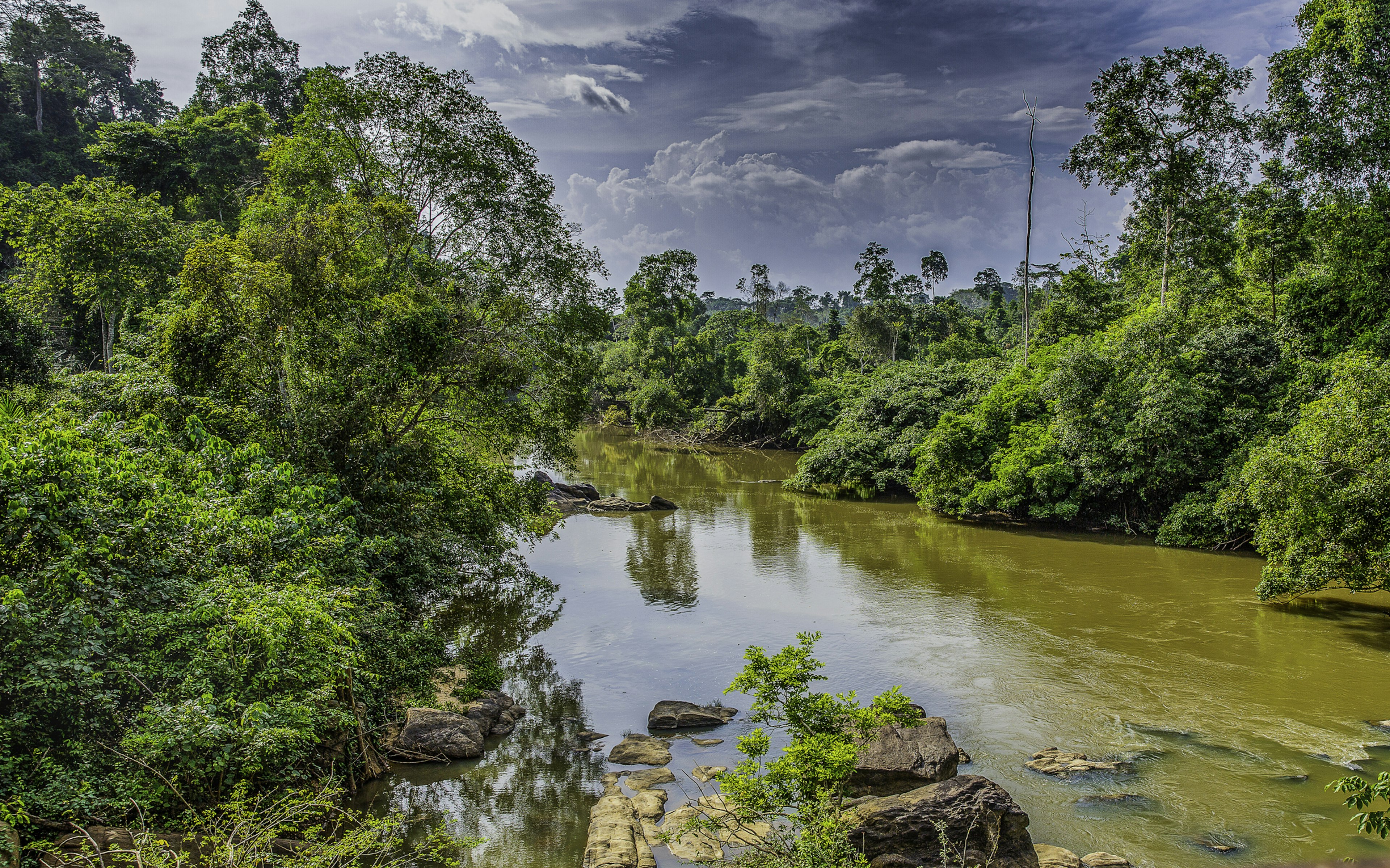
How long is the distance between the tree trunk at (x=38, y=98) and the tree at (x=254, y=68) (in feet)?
34.2

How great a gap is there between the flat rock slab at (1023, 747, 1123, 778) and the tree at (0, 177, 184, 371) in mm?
21500

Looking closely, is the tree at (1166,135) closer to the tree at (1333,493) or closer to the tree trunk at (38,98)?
the tree at (1333,493)

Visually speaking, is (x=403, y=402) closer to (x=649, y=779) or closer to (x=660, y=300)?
(x=649, y=779)

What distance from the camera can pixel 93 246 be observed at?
18078 mm

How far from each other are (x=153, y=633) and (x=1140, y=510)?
23331mm

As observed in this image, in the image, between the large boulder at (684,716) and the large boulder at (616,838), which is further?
the large boulder at (684,716)

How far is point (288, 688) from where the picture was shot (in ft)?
23.5

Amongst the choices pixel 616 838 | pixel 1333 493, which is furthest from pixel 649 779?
pixel 1333 493

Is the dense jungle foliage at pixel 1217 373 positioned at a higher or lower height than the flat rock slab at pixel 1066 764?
higher

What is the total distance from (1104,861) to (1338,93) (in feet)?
74.3

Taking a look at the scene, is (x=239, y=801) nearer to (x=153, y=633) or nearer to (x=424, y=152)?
(x=153, y=633)

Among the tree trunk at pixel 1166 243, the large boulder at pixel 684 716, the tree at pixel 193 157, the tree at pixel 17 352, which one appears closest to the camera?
the large boulder at pixel 684 716

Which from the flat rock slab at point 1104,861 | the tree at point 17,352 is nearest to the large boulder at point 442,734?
the flat rock slab at point 1104,861

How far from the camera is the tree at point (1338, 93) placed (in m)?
18.1
